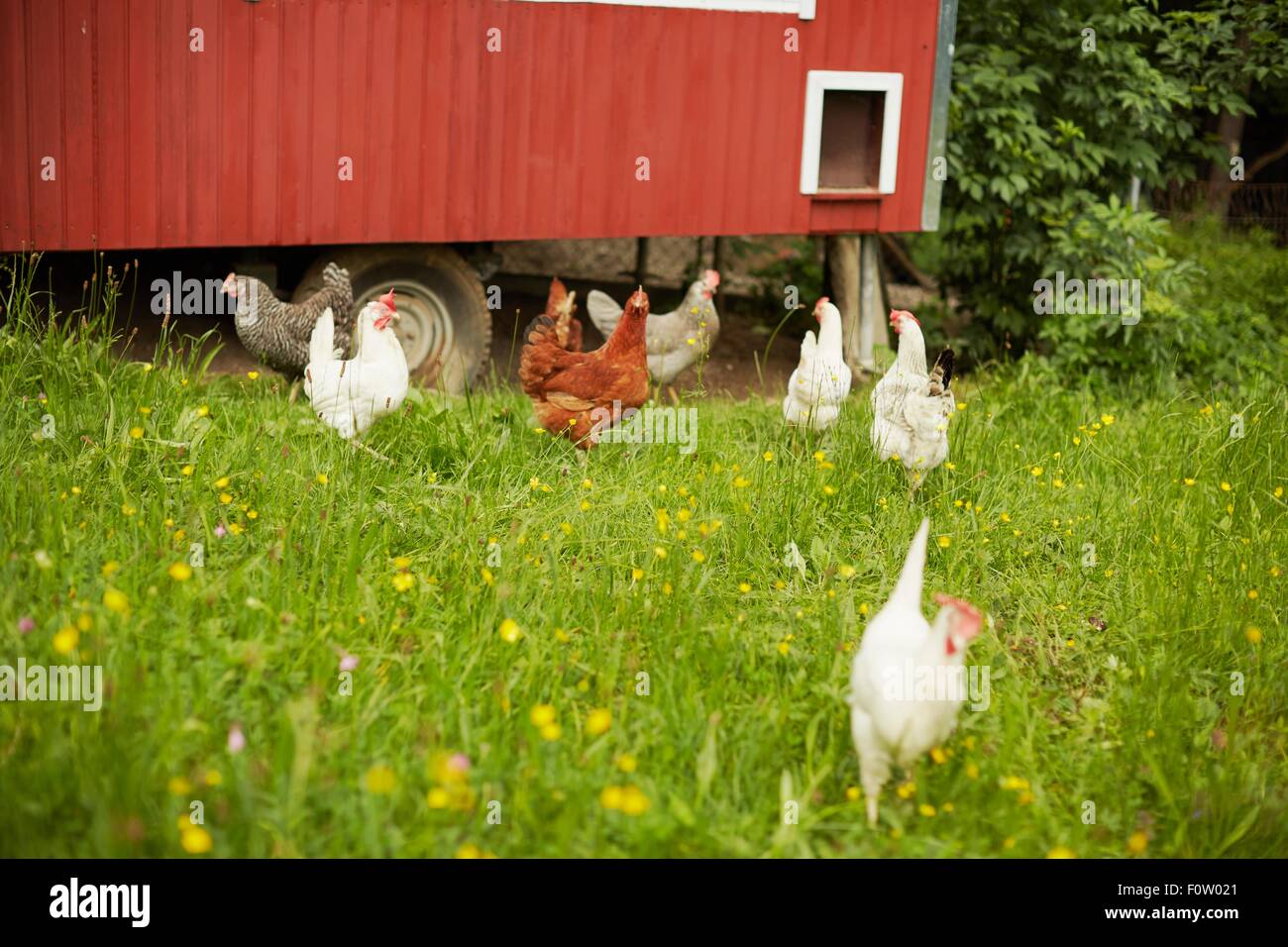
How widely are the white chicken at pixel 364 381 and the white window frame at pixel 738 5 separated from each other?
307 centimetres

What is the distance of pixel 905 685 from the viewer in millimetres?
3207

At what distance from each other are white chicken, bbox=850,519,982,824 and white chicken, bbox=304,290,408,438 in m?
2.80

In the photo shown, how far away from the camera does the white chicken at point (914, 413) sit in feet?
17.2

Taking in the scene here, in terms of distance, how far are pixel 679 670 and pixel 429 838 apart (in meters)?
1.19

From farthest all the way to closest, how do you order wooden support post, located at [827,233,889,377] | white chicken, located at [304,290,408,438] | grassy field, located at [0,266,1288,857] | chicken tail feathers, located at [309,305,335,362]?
1. wooden support post, located at [827,233,889,377]
2. chicken tail feathers, located at [309,305,335,362]
3. white chicken, located at [304,290,408,438]
4. grassy field, located at [0,266,1288,857]

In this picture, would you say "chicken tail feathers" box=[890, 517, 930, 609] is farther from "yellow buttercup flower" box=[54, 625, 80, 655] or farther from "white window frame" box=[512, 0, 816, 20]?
"white window frame" box=[512, 0, 816, 20]

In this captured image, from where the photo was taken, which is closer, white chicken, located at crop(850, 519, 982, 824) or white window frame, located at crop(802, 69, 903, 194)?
white chicken, located at crop(850, 519, 982, 824)

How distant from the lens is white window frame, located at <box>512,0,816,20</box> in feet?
25.4

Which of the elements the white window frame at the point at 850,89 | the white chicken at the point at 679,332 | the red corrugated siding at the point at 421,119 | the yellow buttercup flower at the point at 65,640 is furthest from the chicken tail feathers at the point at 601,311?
the yellow buttercup flower at the point at 65,640

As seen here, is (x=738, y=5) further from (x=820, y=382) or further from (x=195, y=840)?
(x=195, y=840)

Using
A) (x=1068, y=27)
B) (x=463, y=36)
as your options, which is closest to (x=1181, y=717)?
(x=463, y=36)

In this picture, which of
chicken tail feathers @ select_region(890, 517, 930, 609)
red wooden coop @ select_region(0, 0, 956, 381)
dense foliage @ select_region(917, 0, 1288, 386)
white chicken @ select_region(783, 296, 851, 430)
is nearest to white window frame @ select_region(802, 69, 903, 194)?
red wooden coop @ select_region(0, 0, 956, 381)

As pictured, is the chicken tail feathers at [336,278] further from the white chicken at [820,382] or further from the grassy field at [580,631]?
the white chicken at [820,382]
